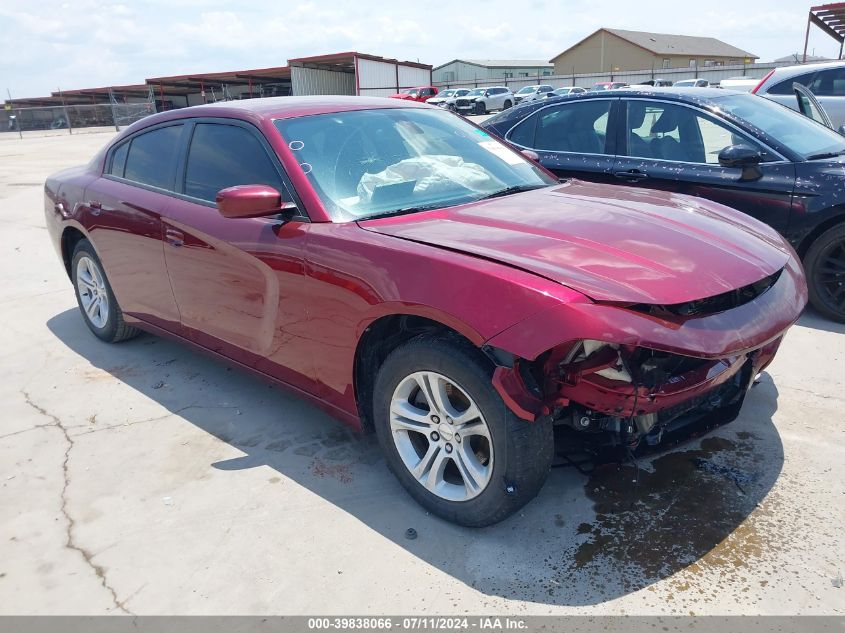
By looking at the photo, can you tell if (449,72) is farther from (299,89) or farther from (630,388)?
(630,388)

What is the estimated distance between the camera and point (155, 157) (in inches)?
155

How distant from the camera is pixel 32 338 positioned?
502 centimetres

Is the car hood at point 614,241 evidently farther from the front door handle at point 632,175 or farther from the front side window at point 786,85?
the front side window at point 786,85

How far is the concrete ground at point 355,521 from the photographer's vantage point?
7.44ft

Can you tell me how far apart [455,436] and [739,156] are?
3.35m

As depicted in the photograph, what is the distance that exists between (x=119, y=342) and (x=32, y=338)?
0.85 m

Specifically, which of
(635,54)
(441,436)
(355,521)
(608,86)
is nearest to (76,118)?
(608,86)

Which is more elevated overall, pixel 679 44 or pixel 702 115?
pixel 679 44

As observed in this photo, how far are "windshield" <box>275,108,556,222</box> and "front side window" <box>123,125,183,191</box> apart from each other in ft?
3.20

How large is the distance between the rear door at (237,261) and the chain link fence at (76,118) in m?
33.3

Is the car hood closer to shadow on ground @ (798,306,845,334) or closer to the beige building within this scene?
shadow on ground @ (798,306,845,334)

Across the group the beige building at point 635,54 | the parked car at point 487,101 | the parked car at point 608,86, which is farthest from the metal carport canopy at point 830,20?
the beige building at point 635,54

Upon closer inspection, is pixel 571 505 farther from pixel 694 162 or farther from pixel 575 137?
pixel 575 137

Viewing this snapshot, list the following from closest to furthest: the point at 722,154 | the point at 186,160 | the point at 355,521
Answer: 1. the point at 355,521
2. the point at 186,160
3. the point at 722,154
